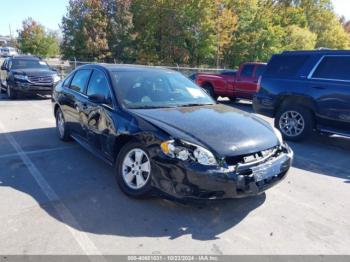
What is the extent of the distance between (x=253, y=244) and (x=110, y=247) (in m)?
1.35

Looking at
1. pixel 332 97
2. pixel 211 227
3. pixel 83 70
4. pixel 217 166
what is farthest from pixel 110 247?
pixel 332 97

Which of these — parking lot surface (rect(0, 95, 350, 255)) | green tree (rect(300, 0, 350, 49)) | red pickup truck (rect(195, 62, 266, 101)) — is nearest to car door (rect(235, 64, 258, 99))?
red pickup truck (rect(195, 62, 266, 101))

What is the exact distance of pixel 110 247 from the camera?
2859 mm

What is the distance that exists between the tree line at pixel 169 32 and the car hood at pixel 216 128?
2534 cm

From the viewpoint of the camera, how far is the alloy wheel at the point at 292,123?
6703mm

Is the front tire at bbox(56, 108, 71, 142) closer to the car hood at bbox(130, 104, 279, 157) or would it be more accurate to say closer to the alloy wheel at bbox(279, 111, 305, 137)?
the car hood at bbox(130, 104, 279, 157)

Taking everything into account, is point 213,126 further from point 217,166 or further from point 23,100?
point 23,100

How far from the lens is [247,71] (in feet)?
40.5

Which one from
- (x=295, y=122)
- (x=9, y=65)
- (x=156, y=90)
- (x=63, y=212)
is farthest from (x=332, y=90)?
(x=9, y=65)

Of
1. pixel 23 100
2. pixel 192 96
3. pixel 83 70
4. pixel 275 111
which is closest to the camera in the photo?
pixel 192 96

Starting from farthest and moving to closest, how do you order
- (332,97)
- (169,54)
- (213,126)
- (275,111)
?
1. (169,54)
2. (275,111)
3. (332,97)
4. (213,126)

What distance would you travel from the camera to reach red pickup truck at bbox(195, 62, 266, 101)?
12070 mm

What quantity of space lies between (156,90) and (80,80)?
169 centimetres

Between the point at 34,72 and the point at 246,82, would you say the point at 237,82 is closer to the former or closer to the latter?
the point at 246,82
